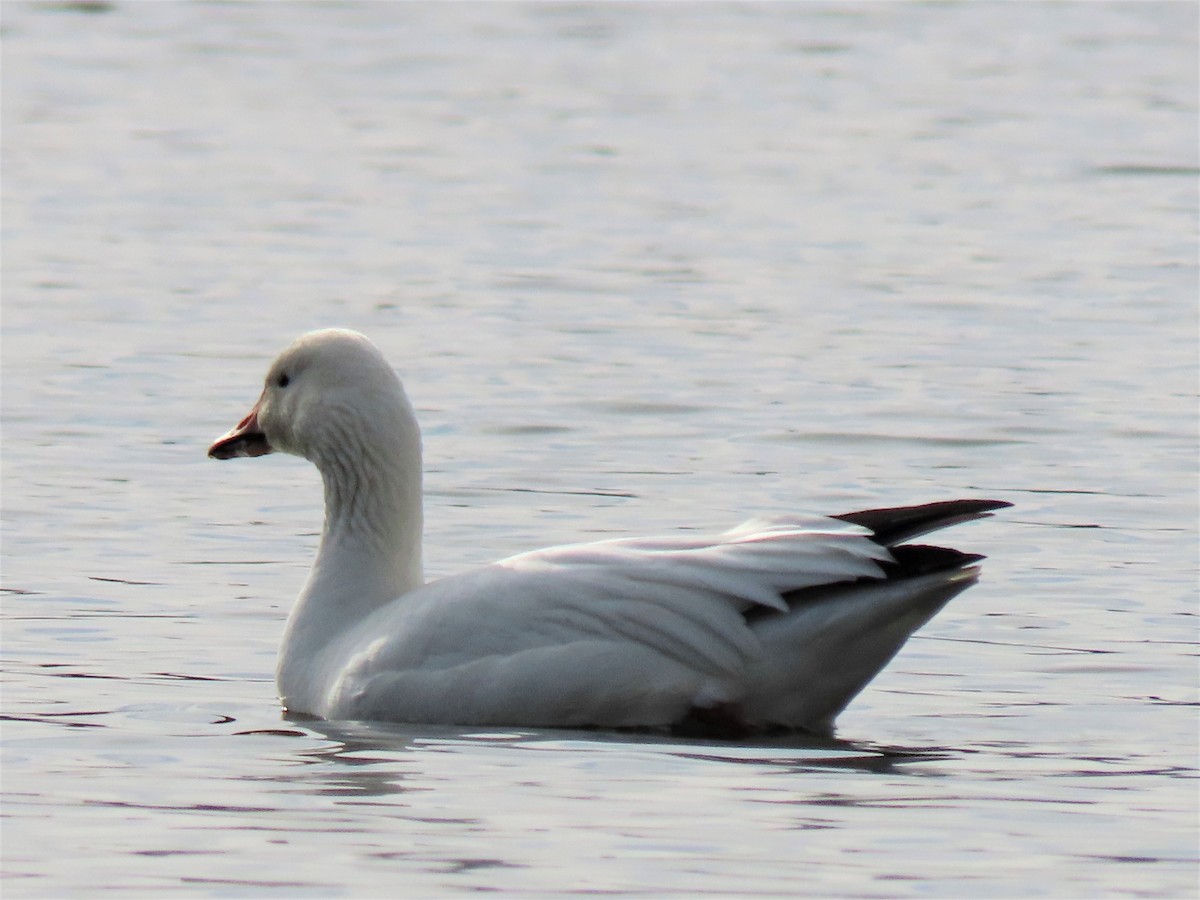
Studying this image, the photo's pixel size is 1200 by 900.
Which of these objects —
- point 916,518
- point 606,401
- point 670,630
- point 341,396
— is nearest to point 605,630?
point 670,630

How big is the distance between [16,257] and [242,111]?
648 cm

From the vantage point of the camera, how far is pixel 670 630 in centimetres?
732

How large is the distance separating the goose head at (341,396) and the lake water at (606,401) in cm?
86

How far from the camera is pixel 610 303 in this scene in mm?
15250

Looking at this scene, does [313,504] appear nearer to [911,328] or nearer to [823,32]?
[911,328]

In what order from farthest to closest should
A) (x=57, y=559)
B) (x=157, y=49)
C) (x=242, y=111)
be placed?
1. (x=157, y=49)
2. (x=242, y=111)
3. (x=57, y=559)

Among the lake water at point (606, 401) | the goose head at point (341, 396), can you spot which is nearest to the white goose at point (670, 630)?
the lake water at point (606, 401)

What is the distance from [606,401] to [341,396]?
4.87 metres

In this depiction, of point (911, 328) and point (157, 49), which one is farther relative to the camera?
point (157, 49)

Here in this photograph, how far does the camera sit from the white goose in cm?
730

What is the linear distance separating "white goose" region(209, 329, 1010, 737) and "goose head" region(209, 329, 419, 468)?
63 centimetres

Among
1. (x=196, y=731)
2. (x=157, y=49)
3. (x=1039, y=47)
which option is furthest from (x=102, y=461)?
(x=1039, y=47)

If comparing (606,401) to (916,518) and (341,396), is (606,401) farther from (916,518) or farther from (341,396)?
(916,518)

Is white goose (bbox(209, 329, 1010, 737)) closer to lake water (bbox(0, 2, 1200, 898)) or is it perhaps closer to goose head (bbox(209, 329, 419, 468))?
lake water (bbox(0, 2, 1200, 898))
